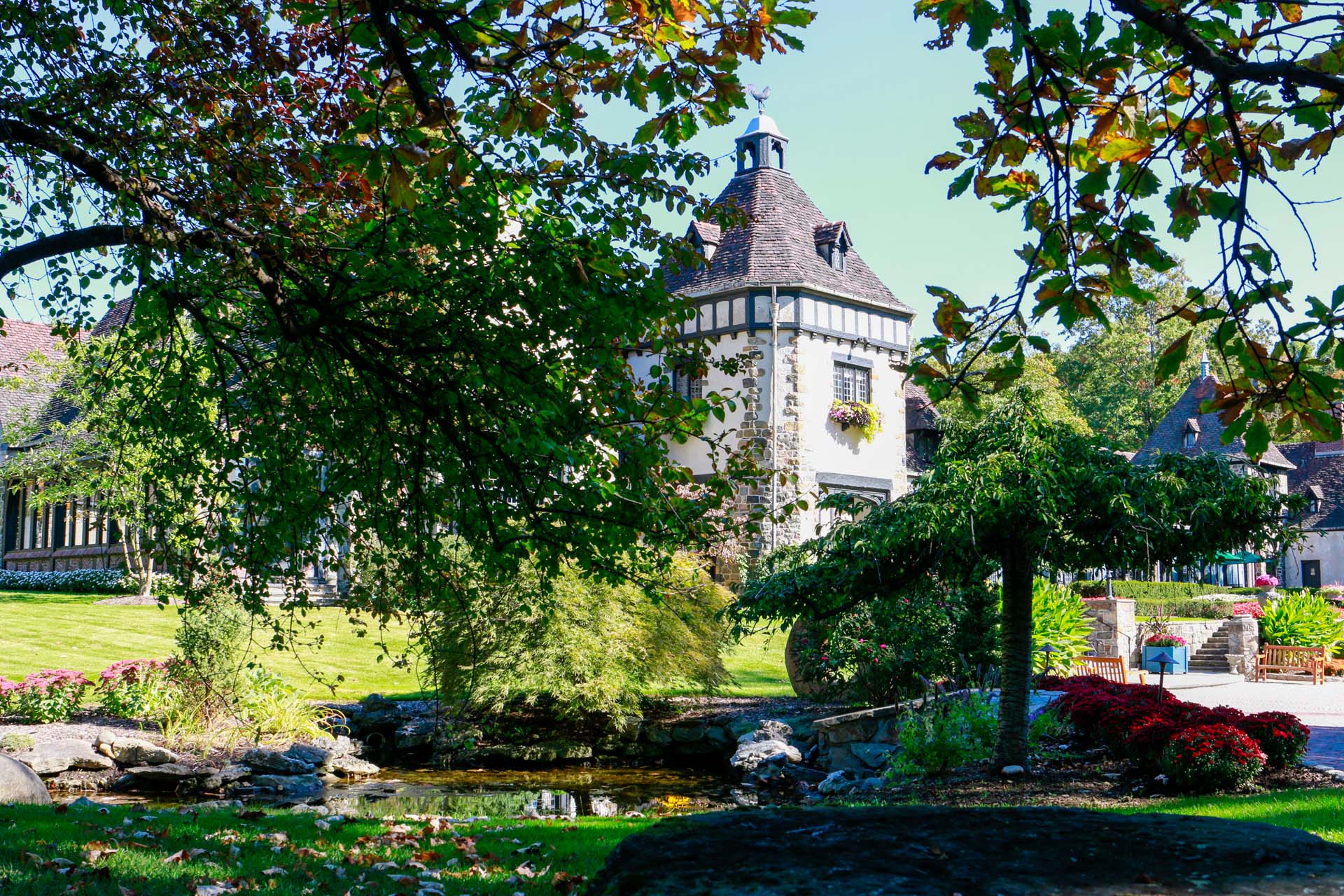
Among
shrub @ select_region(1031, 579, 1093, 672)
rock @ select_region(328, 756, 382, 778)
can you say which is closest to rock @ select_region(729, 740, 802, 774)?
rock @ select_region(328, 756, 382, 778)

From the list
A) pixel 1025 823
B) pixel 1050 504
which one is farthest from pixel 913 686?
pixel 1025 823

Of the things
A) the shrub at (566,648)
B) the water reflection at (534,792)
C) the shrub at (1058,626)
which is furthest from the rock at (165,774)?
the shrub at (1058,626)

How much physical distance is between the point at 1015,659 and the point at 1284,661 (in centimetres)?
1560

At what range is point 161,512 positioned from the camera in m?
7.32

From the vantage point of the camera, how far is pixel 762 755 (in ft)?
46.7

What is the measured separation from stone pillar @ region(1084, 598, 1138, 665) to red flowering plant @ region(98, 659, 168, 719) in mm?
17072

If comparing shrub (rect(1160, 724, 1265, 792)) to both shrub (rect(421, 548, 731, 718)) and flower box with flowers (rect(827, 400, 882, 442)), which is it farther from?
flower box with flowers (rect(827, 400, 882, 442))

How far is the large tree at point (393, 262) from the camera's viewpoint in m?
5.23

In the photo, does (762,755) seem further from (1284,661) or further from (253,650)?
(1284,661)

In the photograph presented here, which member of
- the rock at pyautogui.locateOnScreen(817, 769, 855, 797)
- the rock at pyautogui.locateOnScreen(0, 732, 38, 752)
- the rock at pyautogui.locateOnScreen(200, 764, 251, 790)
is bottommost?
the rock at pyautogui.locateOnScreen(200, 764, 251, 790)

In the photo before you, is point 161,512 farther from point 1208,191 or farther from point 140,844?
point 1208,191

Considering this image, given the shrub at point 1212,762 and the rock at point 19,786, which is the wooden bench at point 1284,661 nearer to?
the shrub at point 1212,762

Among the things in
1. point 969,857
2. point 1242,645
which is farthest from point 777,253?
point 969,857

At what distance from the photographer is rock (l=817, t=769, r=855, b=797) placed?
11547 millimetres
